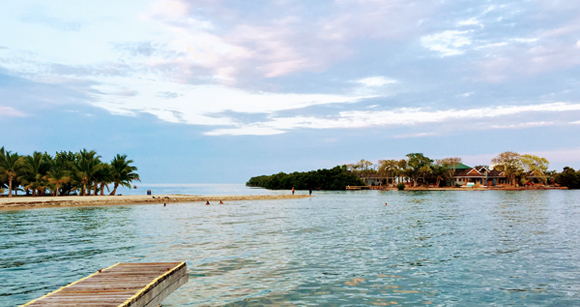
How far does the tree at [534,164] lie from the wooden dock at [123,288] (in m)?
160

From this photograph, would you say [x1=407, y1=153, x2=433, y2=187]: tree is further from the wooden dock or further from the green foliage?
the wooden dock

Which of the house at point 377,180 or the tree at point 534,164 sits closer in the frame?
the tree at point 534,164

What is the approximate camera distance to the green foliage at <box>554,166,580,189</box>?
5797 inches

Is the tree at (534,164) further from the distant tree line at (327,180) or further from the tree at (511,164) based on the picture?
the distant tree line at (327,180)

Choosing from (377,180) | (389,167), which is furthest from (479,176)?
(377,180)

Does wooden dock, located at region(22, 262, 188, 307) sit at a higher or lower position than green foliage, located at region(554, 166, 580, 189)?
lower

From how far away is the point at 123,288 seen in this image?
10352 millimetres

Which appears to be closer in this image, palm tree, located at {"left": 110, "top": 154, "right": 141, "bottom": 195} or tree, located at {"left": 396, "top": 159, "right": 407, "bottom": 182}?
palm tree, located at {"left": 110, "top": 154, "right": 141, "bottom": 195}

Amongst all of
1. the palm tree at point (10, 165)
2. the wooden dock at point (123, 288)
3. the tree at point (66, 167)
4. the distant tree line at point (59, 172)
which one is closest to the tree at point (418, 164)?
the distant tree line at point (59, 172)

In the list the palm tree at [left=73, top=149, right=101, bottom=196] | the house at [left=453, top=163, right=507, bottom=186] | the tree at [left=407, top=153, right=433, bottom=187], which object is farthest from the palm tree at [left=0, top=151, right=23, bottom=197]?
the house at [left=453, top=163, right=507, bottom=186]

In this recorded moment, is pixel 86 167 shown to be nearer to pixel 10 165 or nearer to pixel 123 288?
pixel 10 165

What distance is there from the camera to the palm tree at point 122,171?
7750 cm

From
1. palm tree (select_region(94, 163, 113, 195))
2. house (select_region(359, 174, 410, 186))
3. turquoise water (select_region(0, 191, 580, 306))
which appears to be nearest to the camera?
turquoise water (select_region(0, 191, 580, 306))

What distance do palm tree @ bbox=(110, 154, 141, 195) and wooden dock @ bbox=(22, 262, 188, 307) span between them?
70154 millimetres
